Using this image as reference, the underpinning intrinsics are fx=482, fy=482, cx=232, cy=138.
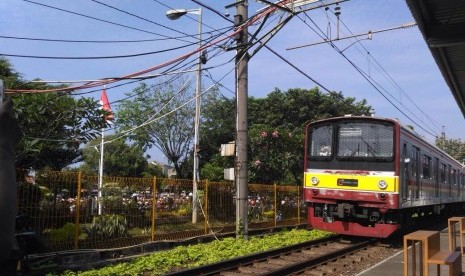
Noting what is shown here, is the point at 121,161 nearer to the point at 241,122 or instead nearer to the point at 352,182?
the point at 241,122

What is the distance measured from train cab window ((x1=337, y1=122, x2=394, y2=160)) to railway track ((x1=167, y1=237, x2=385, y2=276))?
8.09 ft

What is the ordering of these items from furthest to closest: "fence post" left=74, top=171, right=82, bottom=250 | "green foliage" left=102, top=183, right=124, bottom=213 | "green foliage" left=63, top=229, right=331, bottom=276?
1. "green foliage" left=102, top=183, right=124, bottom=213
2. "fence post" left=74, top=171, right=82, bottom=250
3. "green foliage" left=63, top=229, right=331, bottom=276

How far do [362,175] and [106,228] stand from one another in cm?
660

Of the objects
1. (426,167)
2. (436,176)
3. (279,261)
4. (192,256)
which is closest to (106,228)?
(192,256)

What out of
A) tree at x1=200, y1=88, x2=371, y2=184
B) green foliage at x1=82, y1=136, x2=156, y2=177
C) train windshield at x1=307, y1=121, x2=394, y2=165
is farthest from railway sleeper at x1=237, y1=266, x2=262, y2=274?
green foliage at x1=82, y1=136, x2=156, y2=177

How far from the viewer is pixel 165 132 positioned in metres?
34.4

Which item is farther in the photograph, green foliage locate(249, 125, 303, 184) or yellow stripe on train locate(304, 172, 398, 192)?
green foliage locate(249, 125, 303, 184)

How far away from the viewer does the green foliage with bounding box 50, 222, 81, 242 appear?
9.71 meters

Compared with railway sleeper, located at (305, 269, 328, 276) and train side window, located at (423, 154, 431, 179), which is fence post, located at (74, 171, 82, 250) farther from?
train side window, located at (423, 154, 431, 179)

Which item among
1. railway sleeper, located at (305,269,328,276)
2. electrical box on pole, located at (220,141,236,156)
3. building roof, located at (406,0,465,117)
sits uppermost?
building roof, located at (406,0,465,117)

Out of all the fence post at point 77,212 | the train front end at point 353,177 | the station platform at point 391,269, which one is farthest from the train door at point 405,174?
the fence post at point 77,212

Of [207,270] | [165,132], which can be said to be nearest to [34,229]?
[207,270]

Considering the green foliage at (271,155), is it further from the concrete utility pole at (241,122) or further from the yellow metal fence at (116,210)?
the concrete utility pole at (241,122)

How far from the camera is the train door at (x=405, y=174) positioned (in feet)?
41.2
